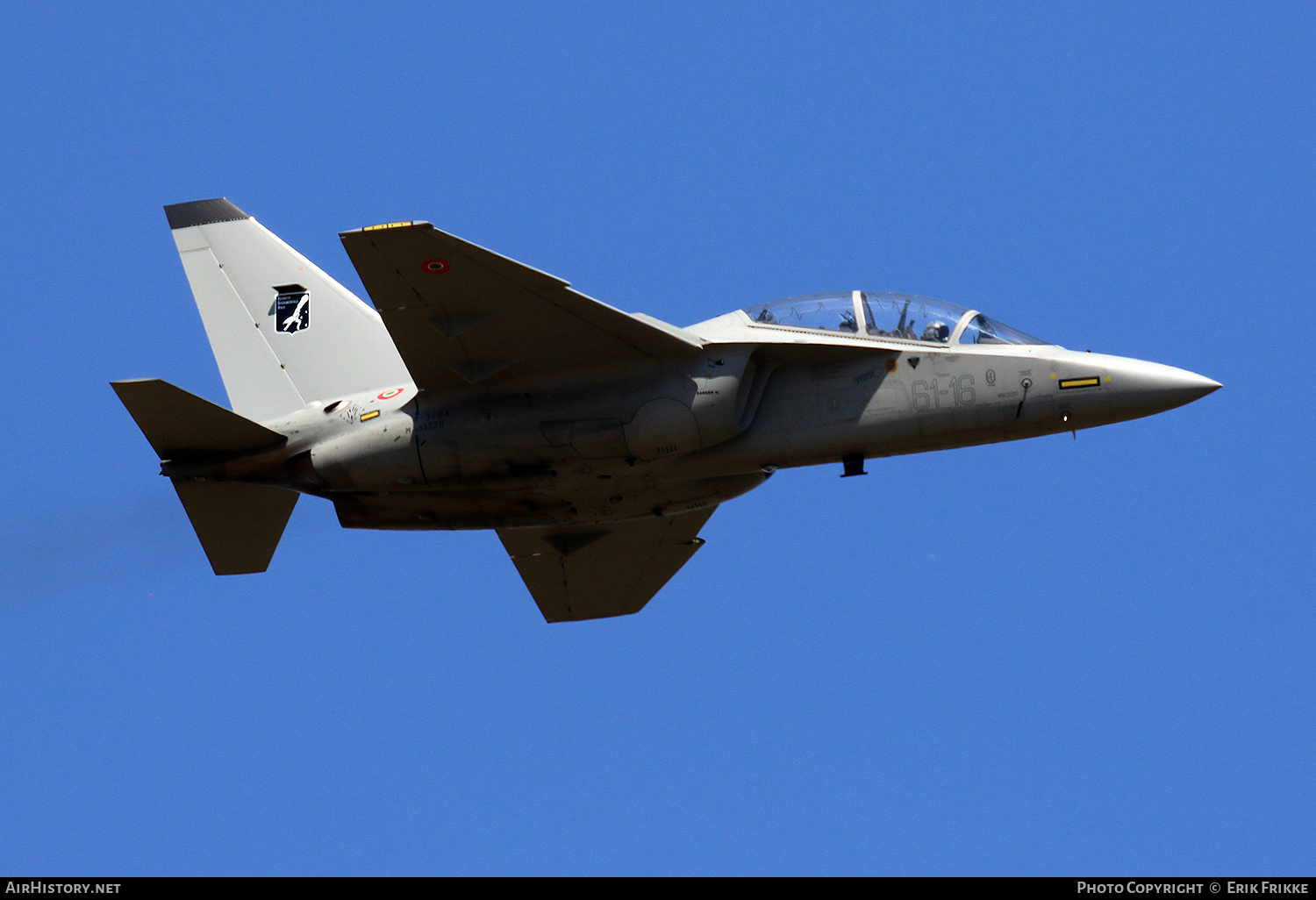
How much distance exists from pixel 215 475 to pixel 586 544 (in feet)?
18.8

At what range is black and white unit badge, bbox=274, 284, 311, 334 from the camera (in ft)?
67.1

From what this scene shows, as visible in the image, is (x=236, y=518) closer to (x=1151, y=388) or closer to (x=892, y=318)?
(x=892, y=318)

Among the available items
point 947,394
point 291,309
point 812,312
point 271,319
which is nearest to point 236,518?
point 271,319

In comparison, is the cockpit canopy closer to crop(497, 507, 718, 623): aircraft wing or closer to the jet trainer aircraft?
the jet trainer aircraft

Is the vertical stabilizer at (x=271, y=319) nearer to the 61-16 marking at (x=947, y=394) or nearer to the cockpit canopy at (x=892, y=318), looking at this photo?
the cockpit canopy at (x=892, y=318)

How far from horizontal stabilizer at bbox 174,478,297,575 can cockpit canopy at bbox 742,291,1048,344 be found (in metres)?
6.97

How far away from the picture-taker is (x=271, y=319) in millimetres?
20594

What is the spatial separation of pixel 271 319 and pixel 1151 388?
40.4 ft

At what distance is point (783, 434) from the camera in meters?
17.3

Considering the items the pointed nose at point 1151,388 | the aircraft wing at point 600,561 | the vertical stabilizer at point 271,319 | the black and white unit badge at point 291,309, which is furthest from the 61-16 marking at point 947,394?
the black and white unit badge at point 291,309

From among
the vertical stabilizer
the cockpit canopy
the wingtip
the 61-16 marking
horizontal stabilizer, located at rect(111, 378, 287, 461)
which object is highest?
the wingtip

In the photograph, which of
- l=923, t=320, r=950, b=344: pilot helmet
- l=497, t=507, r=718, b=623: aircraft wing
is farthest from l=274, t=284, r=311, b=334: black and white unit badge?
l=923, t=320, r=950, b=344: pilot helmet

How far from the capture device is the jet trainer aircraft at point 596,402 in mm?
16844
